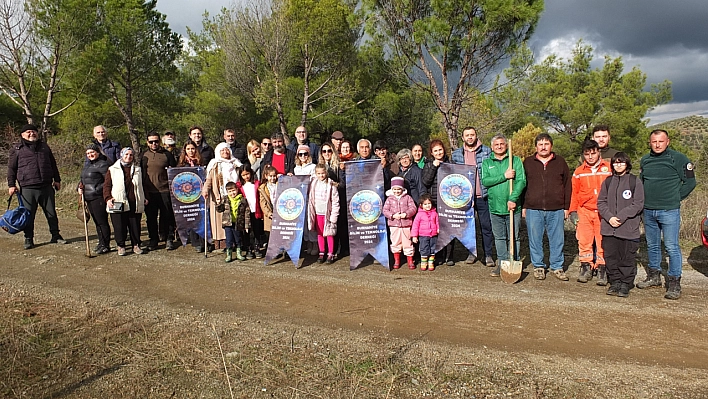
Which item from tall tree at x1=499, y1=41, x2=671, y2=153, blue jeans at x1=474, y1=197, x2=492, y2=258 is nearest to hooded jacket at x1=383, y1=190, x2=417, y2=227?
blue jeans at x1=474, y1=197, x2=492, y2=258

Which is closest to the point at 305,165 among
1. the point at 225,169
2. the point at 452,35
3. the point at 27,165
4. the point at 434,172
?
the point at 225,169

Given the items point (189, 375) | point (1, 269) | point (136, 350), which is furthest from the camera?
point (1, 269)

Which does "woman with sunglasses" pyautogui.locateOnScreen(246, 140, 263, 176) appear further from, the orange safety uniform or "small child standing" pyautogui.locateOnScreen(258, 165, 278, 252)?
the orange safety uniform

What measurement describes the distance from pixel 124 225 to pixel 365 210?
13.5ft

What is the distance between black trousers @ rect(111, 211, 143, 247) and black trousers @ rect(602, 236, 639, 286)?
277 inches

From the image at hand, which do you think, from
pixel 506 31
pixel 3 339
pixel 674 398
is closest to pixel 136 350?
pixel 3 339

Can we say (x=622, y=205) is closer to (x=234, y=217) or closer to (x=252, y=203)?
(x=252, y=203)

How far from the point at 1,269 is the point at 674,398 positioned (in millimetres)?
8223

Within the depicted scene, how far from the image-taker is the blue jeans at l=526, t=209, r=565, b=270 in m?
5.60

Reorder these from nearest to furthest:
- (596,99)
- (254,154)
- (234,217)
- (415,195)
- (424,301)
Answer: (424,301), (415,195), (234,217), (254,154), (596,99)

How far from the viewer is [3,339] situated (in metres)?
3.79

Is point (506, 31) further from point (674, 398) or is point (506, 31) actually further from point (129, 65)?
point (129, 65)

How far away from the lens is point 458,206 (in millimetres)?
6191

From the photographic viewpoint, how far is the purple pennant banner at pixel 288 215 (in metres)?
6.38
